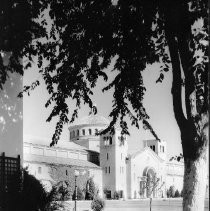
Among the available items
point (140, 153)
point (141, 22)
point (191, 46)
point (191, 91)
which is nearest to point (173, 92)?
point (191, 91)

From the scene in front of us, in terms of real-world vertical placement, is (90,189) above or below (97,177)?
below

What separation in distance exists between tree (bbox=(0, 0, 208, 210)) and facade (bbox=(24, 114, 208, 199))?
46247 millimetres

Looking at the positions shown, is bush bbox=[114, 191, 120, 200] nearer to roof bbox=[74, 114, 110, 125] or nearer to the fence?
roof bbox=[74, 114, 110, 125]

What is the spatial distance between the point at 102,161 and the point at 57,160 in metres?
11.2

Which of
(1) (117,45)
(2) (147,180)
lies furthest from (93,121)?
(1) (117,45)

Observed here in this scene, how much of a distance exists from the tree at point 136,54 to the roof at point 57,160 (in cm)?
4574

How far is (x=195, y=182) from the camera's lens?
7.15m

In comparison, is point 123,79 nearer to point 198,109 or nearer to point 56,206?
point 198,109

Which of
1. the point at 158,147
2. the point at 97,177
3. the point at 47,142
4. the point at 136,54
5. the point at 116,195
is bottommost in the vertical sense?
the point at 116,195

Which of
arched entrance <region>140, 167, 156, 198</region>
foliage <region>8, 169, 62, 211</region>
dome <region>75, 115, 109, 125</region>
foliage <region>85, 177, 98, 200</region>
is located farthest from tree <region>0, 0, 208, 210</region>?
dome <region>75, 115, 109, 125</region>

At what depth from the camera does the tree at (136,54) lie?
6914mm

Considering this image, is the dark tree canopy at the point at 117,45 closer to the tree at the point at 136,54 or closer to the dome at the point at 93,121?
the tree at the point at 136,54

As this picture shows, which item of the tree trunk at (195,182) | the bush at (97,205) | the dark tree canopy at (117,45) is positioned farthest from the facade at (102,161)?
the tree trunk at (195,182)

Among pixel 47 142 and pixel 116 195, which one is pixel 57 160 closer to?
pixel 47 142
